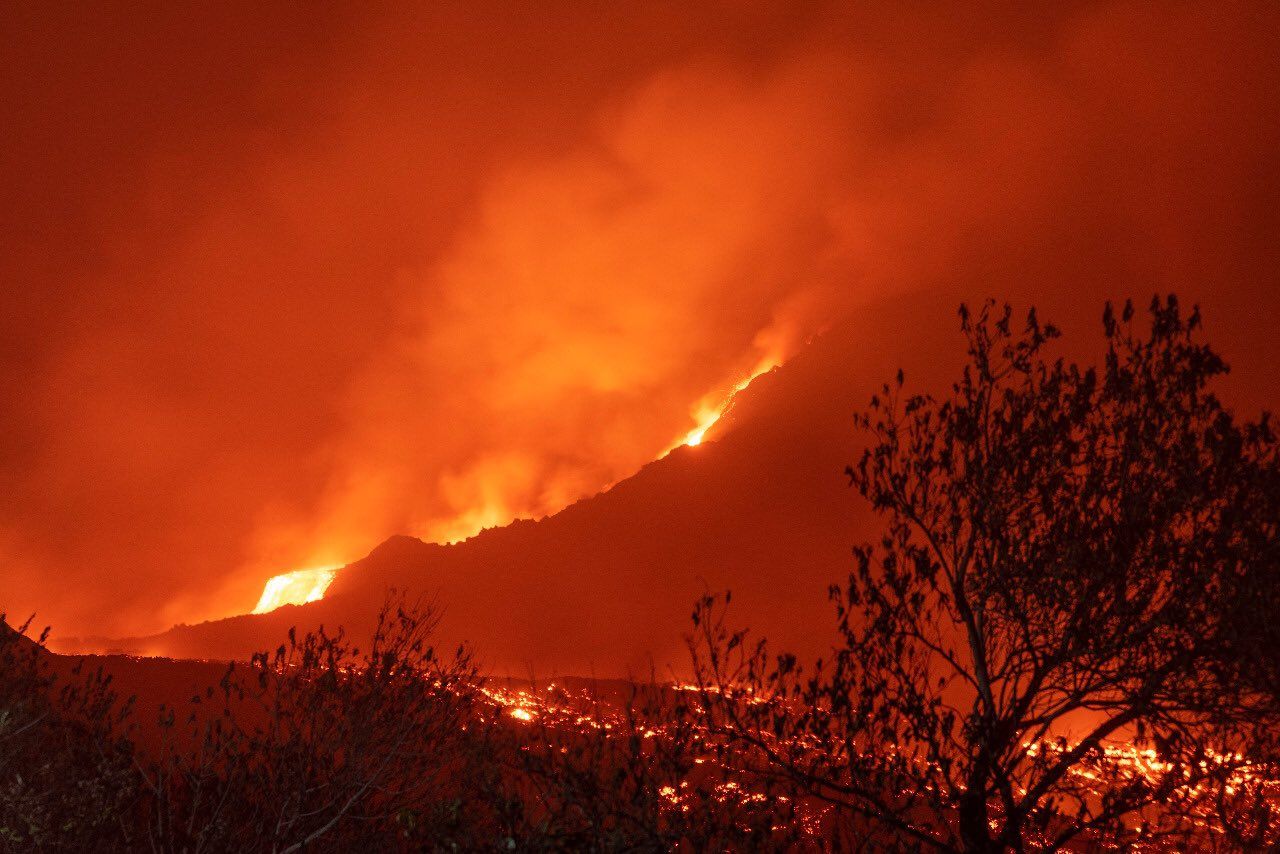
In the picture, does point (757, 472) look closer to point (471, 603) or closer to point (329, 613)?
point (471, 603)

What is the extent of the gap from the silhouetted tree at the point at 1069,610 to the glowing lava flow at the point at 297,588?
553 feet

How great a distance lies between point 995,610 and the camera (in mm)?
13477

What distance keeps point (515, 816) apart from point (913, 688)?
703 cm

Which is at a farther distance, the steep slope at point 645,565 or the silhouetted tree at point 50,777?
the steep slope at point 645,565

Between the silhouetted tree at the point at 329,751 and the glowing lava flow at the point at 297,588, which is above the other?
the glowing lava flow at the point at 297,588

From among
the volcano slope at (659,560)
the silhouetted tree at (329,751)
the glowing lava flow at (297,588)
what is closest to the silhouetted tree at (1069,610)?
the silhouetted tree at (329,751)

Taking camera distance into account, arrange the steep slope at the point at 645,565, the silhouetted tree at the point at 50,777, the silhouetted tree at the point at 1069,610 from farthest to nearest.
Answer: the steep slope at the point at 645,565 → the silhouetted tree at the point at 50,777 → the silhouetted tree at the point at 1069,610

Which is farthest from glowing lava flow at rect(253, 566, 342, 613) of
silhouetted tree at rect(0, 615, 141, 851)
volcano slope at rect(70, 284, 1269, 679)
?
silhouetted tree at rect(0, 615, 141, 851)

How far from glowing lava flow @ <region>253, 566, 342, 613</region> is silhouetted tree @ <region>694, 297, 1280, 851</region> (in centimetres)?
16842

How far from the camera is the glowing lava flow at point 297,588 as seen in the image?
168000 mm

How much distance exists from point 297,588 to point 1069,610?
185 metres

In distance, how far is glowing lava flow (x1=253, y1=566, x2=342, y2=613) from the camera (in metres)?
168

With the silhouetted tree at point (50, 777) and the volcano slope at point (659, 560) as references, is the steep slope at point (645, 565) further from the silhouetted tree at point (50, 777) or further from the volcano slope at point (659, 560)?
the silhouetted tree at point (50, 777)

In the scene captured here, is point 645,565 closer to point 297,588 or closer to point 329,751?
point 297,588
